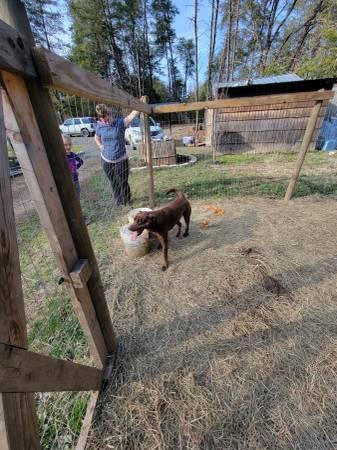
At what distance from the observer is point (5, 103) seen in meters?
0.74

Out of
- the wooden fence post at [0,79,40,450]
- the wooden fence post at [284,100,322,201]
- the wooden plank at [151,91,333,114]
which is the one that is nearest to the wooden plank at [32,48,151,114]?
the wooden fence post at [0,79,40,450]

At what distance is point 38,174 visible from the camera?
88 centimetres

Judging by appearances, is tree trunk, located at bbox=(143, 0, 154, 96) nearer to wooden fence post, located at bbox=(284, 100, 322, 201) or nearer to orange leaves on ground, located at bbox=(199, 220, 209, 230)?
wooden fence post, located at bbox=(284, 100, 322, 201)

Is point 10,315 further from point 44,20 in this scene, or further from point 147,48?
point 147,48

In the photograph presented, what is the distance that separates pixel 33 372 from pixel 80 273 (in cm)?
44

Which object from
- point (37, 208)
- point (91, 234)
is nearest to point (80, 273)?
point (37, 208)

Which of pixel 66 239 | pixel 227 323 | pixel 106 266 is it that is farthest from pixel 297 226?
pixel 66 239

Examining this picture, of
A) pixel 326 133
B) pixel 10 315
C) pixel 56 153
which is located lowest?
pixel 326 133

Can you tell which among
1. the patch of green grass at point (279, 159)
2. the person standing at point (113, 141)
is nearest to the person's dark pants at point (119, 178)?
the person standing at point (113, 141)

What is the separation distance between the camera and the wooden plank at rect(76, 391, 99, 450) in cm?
126

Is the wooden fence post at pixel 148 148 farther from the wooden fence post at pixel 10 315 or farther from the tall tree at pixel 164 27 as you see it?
the tall tree at pixel 164 27

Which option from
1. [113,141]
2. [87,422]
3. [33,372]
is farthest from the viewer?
[113,141]

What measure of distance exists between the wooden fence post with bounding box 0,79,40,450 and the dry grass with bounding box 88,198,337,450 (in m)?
0.87

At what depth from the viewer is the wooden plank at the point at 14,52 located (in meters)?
0.62
